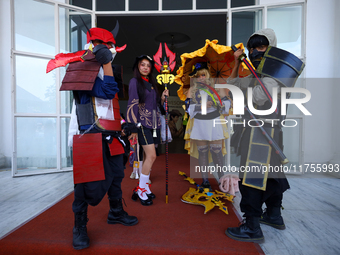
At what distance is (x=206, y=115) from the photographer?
2.70 meters

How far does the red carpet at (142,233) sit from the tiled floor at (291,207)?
0.72 ft

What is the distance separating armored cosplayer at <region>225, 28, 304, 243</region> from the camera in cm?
131

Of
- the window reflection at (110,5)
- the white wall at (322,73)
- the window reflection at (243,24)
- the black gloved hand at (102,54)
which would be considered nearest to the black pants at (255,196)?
the black gloved hand at (102,54)

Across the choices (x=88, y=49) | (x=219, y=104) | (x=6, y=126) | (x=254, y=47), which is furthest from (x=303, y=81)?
(x=6, y=126)

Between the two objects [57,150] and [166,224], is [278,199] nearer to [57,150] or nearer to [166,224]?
[166,224]

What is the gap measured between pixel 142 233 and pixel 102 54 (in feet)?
4.64

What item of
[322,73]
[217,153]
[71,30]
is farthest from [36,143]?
[322,73]

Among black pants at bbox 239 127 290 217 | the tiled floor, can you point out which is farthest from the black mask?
the tiled floor

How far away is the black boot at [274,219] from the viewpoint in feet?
5.57

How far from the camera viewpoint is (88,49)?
4.58 ft

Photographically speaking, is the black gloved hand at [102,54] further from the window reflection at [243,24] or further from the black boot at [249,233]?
the window reflection at [243,24]

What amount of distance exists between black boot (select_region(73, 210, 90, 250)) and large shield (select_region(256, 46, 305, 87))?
1703 mm

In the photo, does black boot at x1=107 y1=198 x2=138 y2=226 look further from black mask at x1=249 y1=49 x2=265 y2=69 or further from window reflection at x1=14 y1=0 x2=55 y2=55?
window reflection at x1=14 y1=0 x2=55 y2=55

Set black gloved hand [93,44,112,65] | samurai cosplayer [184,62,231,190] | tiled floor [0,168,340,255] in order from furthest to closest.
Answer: samurai cosplayer [184,62,231,190] → tiled floor [0,168,340,255] → black gloved hand [93,44,112,65]
